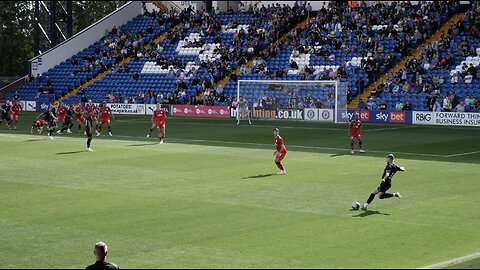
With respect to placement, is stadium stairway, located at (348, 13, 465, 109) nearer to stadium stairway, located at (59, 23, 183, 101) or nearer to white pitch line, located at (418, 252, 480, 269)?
stadium stairway, located at (59, 23, 183, 101)

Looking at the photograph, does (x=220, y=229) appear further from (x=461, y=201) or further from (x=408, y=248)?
(x=461, y=201)

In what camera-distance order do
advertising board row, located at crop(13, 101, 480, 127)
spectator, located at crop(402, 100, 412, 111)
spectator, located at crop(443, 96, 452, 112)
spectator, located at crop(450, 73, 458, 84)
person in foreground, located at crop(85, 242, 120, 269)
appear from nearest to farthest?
person in foreground, located at crop(85, 242, 120, 269) → advertising board row, located at crop(13, 101, 480, 127) → spectator, located at crop(443, 96, 452, 112) → spectator, located at crop(402, 100, 412, 111) → spectator, located at crop(450, 73, 458, 84)

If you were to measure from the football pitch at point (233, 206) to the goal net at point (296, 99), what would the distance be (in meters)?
15.3

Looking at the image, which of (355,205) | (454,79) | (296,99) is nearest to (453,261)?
(355,205)

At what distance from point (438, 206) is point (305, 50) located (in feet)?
135

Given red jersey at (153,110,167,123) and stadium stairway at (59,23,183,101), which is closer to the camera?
red jersey at (153,110,167,123)

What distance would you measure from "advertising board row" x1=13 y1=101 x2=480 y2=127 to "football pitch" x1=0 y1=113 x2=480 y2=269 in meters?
12.6

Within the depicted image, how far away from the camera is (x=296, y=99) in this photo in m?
51.6

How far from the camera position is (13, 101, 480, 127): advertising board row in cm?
4659

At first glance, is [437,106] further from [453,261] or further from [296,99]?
[453,261]

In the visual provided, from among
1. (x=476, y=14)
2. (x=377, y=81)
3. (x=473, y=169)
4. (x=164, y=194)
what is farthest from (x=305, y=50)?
(x=164, y=194)

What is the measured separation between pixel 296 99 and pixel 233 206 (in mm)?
33650

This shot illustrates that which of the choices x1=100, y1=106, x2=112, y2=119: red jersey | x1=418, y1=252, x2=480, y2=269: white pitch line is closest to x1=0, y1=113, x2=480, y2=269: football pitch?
x1=418, y1=252, x2=480, y2=269: white pitch line

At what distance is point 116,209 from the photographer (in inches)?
711
